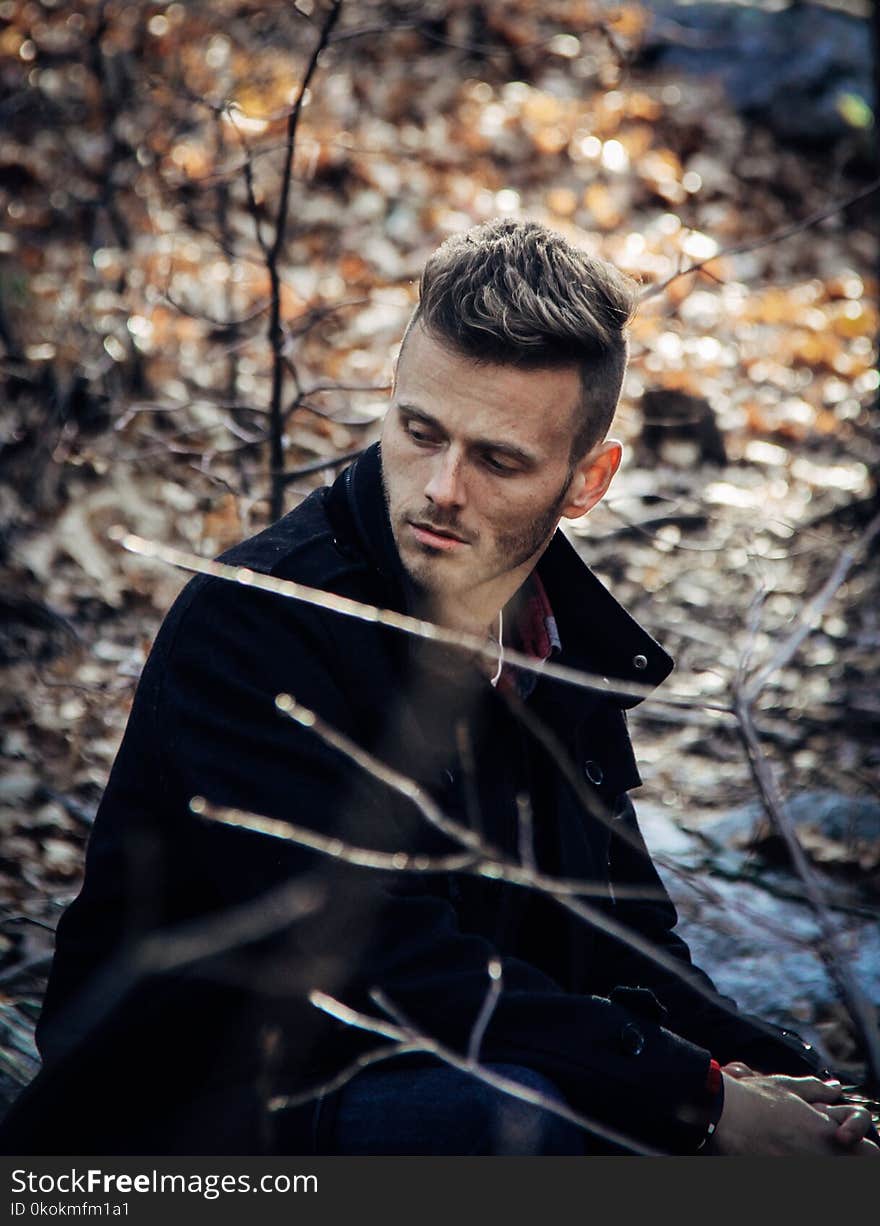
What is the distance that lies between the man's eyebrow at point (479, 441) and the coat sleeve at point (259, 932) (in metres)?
0.55

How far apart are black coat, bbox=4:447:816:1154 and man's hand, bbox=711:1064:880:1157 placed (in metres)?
0.08

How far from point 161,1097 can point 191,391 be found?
463 cm

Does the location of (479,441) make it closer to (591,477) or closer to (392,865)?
(591,477)

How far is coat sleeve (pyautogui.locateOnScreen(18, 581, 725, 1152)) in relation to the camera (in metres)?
2.42

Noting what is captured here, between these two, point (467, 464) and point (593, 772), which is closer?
point (467, 464)

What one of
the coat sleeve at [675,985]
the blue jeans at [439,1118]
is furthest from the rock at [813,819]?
the blue jeans at [439,1118]

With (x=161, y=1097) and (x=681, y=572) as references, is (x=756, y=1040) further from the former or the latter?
(x=681, y=572)

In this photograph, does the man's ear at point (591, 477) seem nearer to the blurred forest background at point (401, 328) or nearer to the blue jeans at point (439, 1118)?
the blurred forest background at point (401, 328)

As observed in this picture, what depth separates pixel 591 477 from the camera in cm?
323

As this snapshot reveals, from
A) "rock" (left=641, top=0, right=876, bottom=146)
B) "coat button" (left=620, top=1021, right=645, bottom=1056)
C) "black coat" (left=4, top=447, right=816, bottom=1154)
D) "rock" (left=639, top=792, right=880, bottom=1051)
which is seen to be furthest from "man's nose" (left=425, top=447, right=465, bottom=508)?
"rock" (left=641, top=0, right=876, bottom=146)

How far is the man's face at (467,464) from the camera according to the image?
2.83m

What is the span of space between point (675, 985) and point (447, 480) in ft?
4.27

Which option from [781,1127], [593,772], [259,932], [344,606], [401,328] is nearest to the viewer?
[259,932]

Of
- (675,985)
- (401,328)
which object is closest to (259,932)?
(675,985)
